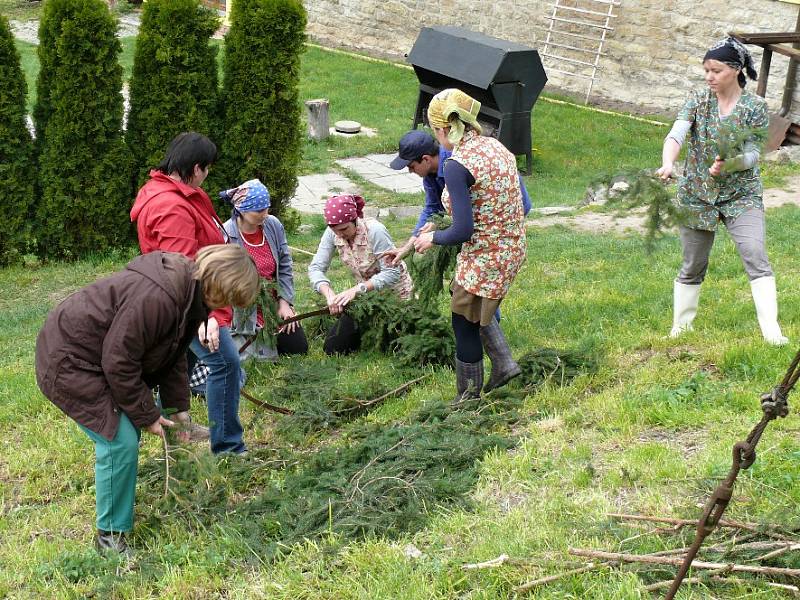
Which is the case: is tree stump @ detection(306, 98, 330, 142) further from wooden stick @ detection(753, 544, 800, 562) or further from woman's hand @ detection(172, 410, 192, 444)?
wooden stick @ detection(753, 544, 800, 562)

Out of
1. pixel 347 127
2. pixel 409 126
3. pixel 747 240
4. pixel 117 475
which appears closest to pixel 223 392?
pixel 117 475

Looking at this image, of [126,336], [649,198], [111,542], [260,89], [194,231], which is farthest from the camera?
[260,89]

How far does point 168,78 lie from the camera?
9633 millimetres

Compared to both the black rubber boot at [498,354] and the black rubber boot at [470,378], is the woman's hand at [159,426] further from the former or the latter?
the black rubber boot at [498,354]

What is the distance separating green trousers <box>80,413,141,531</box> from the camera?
12.9ft

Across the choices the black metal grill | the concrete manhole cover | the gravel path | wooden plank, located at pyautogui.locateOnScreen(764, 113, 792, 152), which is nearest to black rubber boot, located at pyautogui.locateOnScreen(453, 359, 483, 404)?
the black metal grill

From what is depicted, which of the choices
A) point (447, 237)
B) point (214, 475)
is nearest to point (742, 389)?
point (447, 237)

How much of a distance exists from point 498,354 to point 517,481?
4.17 ft

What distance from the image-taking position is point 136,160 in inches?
389

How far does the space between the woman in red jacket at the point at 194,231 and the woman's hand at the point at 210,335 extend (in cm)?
20

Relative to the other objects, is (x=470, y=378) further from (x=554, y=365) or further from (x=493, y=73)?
(x=493, y=73)

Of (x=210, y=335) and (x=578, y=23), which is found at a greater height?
(x=578, y=23)

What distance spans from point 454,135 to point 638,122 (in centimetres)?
1255

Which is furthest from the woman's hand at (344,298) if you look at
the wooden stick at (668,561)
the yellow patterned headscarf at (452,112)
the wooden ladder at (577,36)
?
the wooden ladder at (577,36)
